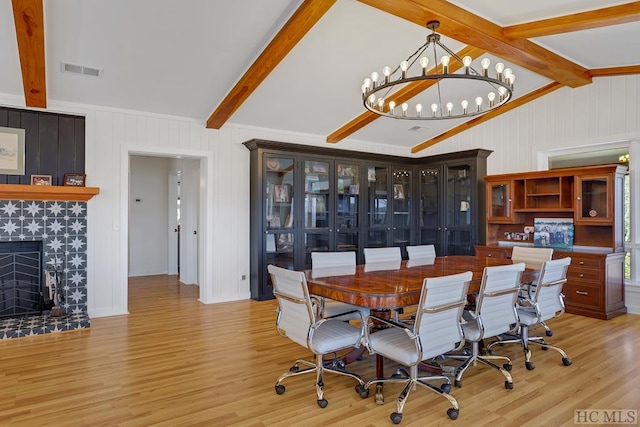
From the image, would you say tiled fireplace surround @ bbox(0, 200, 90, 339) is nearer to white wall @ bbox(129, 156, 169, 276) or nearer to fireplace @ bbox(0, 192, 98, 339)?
fireplace @ bbox(0, 192, 98, 339)

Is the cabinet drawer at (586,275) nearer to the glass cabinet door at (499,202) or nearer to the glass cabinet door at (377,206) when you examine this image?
the glass cabinet door at (499,202)

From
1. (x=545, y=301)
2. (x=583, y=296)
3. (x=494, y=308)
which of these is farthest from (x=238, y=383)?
(x=583, y=296)

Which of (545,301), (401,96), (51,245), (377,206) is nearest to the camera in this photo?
(545,301)

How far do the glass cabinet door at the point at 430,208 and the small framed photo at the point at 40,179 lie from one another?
536cm

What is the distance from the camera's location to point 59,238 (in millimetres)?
4457

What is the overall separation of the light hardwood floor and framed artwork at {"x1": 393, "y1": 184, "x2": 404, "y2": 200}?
10.4ft

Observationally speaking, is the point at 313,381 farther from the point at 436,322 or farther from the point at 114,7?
the point at 114,7

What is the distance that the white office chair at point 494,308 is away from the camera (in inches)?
105

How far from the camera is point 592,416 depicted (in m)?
2.36

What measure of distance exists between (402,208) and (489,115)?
6.56 feet

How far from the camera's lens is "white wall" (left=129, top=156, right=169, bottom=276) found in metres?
7.77

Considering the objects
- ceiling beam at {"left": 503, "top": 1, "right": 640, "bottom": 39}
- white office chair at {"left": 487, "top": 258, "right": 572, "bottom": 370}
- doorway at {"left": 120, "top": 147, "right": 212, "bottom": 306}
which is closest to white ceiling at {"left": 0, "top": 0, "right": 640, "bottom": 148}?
ceiling beam at {"left": 503, "top": 1, "right": 640, "bottom": 39}

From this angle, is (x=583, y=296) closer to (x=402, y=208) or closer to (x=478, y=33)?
(x=402, y=208)

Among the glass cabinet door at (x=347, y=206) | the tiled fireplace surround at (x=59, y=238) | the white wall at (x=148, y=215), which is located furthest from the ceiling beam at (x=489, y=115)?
the tiled fireplace surround at (x=59, y=238)
